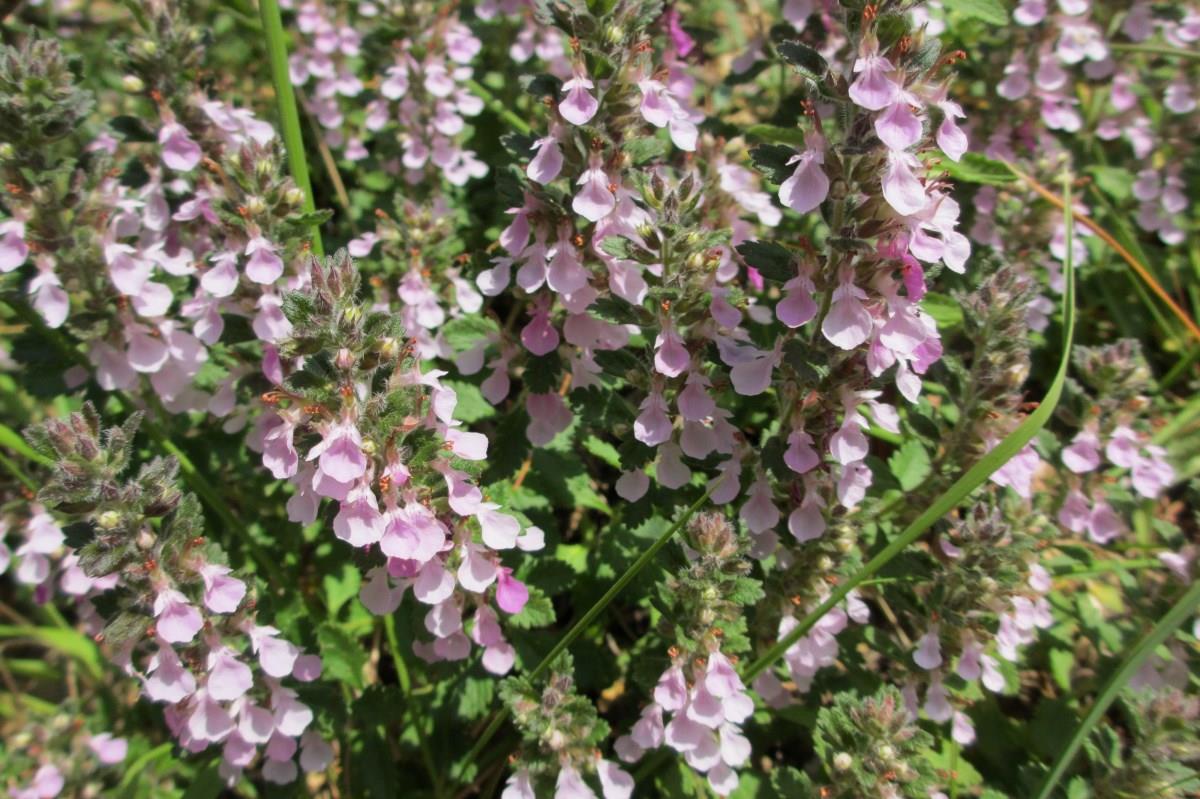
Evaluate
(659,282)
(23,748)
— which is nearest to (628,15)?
(659,282)

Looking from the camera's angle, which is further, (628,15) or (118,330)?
(118,330)

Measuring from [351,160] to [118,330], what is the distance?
67.5 inches

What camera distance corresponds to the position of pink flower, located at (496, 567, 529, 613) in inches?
96.2

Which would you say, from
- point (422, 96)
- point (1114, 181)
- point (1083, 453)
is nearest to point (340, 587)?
point (422, 96)

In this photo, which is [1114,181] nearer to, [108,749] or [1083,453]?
[1083,453]

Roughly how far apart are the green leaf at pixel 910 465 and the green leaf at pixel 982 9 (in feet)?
4.89

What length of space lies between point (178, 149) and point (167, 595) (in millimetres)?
1613

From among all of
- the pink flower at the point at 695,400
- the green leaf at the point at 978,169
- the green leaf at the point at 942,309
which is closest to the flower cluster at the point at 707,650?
the pink flower at the point at 695,400

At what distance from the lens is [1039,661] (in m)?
3.46

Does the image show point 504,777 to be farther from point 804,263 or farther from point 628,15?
point 628,15

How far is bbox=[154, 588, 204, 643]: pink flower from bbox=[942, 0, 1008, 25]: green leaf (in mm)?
3016

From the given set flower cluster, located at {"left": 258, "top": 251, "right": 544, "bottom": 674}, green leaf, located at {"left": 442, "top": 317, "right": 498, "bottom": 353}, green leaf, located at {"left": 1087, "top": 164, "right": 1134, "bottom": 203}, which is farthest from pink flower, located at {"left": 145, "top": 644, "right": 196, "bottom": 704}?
green leaf, located at {"left": 1087, "top": 164, "right": 1134, "bottom": 203}

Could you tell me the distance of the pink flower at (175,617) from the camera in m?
2.24

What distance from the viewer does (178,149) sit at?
121 inches
